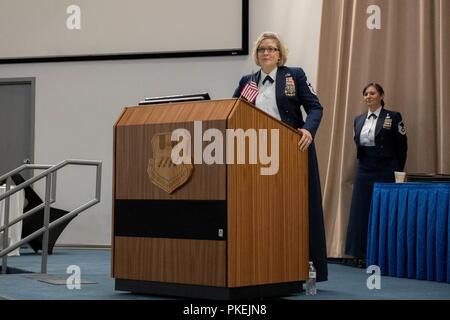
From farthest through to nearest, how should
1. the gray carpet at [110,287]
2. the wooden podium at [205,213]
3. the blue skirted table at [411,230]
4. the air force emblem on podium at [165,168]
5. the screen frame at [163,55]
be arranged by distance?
the screen frame at [163,55]
the blue skirted table at [411,230]
the gray carpet at [110,287]
the air force emblem on podium at [165,168]
the wooden podium at [205,213]

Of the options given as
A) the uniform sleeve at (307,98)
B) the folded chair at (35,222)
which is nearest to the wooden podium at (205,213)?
the uniform sleeve at (307,98)

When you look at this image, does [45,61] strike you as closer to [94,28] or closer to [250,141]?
[94,28]

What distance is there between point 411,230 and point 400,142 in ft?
3.30

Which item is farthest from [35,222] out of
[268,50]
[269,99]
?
[268,50]

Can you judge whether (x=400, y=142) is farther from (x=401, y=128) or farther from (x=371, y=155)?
(x=371, y=155)

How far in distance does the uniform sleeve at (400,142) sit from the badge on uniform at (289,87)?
224 cm

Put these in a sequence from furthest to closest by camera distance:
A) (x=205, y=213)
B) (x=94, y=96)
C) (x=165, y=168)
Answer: (x=94, y=96)
(x=165, y=168)
(x=205, y=213)

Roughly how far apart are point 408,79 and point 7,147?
454 centimetres

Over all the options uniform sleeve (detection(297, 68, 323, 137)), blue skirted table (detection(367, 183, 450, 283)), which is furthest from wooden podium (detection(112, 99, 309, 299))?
blue skirted table (detection(367, 183, 450, 283))

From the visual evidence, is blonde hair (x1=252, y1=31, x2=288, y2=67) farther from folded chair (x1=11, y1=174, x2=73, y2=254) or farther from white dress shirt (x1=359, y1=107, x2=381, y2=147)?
folded chair (x1=11, y1=174, x2=73, y2=254)

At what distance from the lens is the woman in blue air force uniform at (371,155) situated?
6.14m

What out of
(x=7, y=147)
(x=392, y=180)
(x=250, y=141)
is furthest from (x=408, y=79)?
(x=7, y=147)

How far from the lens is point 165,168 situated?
371cm

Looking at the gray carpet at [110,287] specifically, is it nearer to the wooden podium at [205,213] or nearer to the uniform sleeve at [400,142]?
the wooden podium at [205,213]
